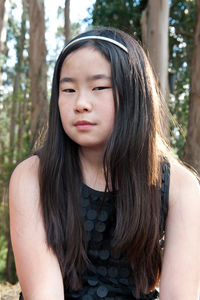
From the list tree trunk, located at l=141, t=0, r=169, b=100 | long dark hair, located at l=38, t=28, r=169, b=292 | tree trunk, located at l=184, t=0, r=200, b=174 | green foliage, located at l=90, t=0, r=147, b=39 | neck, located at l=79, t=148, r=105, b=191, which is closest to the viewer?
long dark hair, located at l=38, t=28, r=169, b=292

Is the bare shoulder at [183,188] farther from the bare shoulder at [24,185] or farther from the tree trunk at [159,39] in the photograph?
the tree trunk at [159,39]

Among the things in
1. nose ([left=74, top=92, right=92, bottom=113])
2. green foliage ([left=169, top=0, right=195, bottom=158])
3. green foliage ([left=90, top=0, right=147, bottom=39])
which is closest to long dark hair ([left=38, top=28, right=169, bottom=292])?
nose ([left=74, top=92, right=92, bottom=113])

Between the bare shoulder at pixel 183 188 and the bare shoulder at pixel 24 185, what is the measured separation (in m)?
0.57

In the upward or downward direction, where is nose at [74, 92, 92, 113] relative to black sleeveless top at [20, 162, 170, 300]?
upward

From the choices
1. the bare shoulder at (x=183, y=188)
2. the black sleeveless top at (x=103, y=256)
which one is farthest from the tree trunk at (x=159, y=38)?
the black sleeveless top at (x=103, y=256)

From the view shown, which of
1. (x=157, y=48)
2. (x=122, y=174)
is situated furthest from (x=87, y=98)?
(x=157, y=48)

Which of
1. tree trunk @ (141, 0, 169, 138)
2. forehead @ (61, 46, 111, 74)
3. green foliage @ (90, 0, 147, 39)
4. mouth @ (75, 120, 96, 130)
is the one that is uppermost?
green foliage @ (90, 0, 147, 39)

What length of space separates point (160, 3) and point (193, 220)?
17.1 ft

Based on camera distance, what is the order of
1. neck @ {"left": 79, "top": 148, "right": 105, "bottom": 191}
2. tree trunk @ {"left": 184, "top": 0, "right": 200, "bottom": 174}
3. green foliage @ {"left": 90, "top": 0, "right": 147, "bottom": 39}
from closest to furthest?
neck @ {"left": 79, "top": 148, "right": 105, "bottom": 191} < tree trunk @ {"left": 184, "top": 0, "right": 200, "bottom": 174} < green foliage @ {"left": 90, "top": 0, "right": 147, "bottom": 39}

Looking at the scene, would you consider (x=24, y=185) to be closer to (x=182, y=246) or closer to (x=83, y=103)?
(x=83, y=103)

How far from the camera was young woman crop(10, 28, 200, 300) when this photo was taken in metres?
1.86

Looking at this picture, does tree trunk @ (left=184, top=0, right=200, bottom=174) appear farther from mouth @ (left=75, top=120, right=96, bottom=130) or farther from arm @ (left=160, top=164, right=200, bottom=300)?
mouth @ (left=75, top=120, right=96, bottom=130)

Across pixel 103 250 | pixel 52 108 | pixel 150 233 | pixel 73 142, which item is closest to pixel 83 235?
pixel 103 250

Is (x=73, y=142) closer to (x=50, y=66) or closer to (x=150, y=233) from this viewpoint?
(x=150, y=233)
